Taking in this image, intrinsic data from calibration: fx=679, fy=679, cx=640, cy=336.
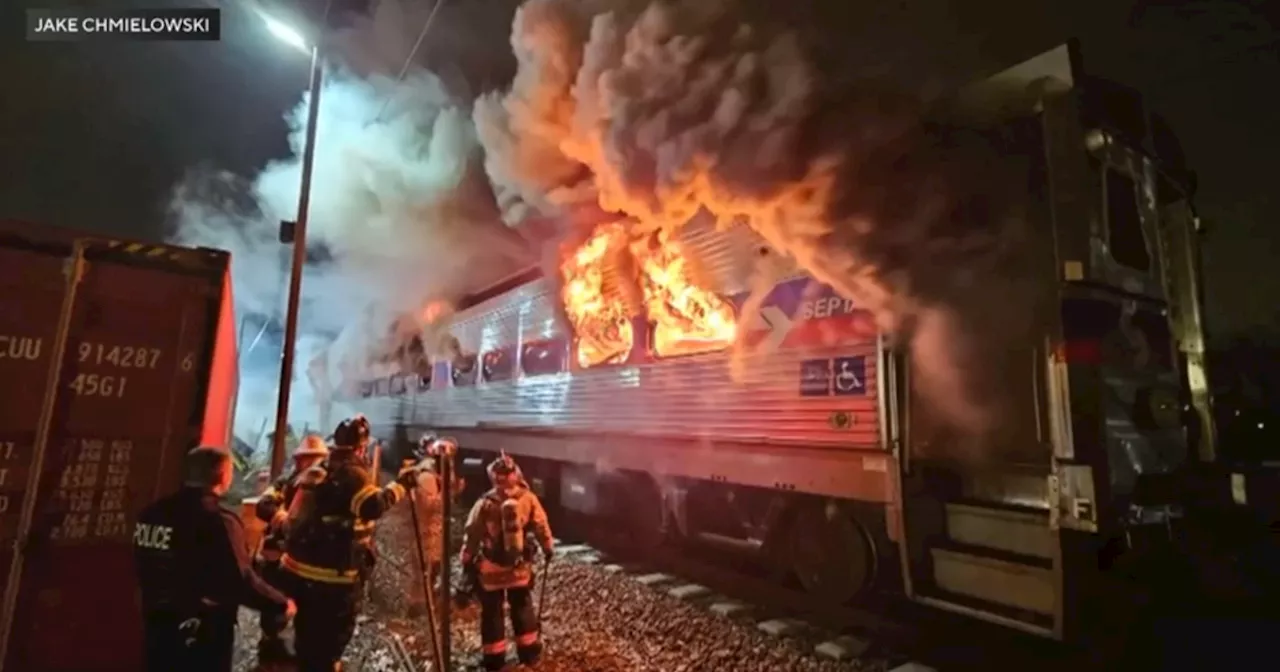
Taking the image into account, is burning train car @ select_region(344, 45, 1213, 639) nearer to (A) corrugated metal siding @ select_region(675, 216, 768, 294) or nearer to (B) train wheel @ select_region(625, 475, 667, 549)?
(A) corrugated metal siding @ select_region(675, 216, 768, 294)

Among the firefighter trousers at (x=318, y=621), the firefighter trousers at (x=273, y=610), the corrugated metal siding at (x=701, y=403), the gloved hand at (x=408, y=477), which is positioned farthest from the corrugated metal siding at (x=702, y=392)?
A: the firefighter trousers at (x=273, y=610)

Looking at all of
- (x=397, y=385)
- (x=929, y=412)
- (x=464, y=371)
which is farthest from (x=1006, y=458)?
(x=397, y=385)

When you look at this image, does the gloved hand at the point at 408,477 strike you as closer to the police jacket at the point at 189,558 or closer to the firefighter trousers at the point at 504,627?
the police jacket at the point at 189,558

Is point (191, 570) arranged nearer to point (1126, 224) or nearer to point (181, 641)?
point (181, 641)

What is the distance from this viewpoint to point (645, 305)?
693 centimetres

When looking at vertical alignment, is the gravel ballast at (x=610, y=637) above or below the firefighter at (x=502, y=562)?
below

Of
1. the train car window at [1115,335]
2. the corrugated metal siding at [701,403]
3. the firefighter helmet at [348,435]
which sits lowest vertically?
the firefighter helmet at [348,435]

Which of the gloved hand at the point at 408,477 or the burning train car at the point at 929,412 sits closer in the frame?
the gloved hand at the point at 408,477

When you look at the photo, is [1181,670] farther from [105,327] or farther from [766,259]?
[105,327]

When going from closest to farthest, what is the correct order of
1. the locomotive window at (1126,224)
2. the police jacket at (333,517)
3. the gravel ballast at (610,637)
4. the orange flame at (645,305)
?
the police jacket at (333,517)
the gravel ballast at (610,637)
the locomotive window at (1126,224)
the orange flame at (645,305)

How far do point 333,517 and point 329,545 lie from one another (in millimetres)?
159

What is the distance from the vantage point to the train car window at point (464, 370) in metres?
11.4

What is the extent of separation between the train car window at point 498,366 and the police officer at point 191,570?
21.7 ft

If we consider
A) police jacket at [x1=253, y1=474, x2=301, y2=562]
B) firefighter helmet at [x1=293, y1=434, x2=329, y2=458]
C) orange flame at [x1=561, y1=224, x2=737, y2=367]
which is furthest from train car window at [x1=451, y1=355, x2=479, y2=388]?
police jacket at [x1=253, y1=474, x2=301, y2=562]
